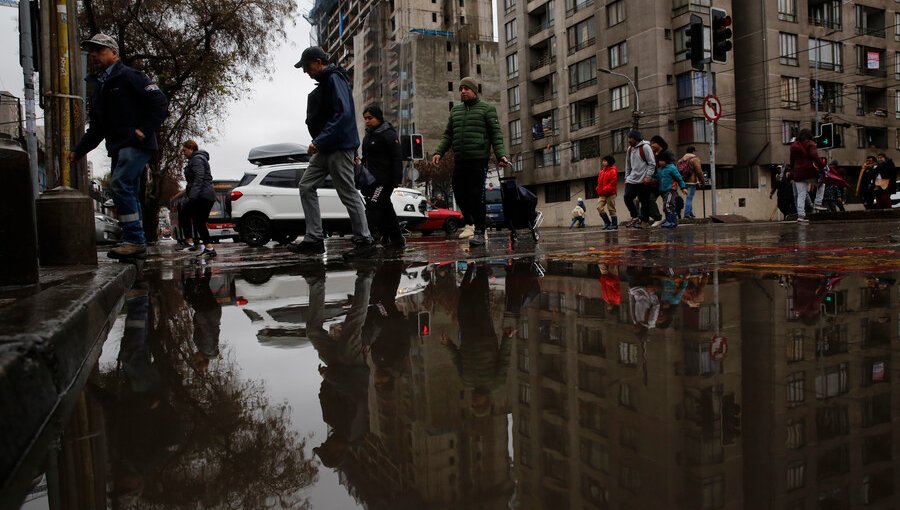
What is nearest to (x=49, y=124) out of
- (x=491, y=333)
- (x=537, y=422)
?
(x=491, y=333)

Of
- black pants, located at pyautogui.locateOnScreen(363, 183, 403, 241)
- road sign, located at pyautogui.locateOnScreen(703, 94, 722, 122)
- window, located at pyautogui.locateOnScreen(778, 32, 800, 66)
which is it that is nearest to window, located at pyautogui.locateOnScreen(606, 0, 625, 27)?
window, located at pyautogui.locateOnScreen(778, 32, 800, 66)

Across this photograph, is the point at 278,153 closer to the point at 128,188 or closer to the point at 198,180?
the point at 198,180

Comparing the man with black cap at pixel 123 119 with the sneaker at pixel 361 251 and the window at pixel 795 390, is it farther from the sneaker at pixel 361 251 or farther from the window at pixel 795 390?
the window at pixel 795 390

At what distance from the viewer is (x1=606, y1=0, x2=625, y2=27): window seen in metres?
40.4

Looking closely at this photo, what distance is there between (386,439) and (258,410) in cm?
42

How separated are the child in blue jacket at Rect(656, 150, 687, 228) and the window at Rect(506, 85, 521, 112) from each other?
38116mm

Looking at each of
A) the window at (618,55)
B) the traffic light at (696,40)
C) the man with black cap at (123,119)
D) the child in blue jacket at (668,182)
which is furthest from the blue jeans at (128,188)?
the window at (618,55)

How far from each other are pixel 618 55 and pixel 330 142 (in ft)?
125

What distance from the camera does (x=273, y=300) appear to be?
3867 mm

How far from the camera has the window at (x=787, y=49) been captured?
1560 inches

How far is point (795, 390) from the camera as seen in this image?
160 centimetres

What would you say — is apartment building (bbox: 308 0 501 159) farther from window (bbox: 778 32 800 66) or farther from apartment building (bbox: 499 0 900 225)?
window (bbox: 778 32 800 66)

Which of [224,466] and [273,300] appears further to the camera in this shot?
[273,300]

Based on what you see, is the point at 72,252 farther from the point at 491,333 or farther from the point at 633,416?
the point at 633,416
